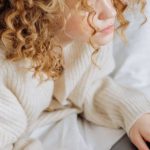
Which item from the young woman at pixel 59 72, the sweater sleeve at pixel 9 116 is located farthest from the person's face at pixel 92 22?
the sweater sleeve at pixel 9 116

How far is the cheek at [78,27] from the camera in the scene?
0.71 meters

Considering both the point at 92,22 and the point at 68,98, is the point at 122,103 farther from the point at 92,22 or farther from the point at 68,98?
the point at 92,22

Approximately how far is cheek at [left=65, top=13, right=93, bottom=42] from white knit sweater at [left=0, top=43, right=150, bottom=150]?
98mm

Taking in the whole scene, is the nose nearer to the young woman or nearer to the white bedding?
the young woman

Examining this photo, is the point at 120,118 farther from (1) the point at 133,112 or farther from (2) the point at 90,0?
(2) the point at 90,0

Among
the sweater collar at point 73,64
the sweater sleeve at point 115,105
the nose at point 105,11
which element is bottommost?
the sweater sleeve at point 115,105

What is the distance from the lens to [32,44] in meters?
0.71

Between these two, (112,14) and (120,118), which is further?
(120,118)

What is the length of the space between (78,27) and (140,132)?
0.83 feet

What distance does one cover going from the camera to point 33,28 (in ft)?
2.27

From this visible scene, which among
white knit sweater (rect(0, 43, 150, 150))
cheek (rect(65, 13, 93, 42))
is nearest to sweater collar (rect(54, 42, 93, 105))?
white knit sweater (rect(0, 43, 150, 150))

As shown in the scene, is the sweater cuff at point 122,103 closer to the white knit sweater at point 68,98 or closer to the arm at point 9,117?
the white knit sweater at point 68,98

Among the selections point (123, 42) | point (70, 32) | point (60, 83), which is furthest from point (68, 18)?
point (123, 42)

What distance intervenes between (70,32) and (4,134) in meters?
0.22
